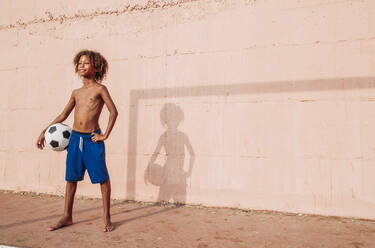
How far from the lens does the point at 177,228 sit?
10.4ft

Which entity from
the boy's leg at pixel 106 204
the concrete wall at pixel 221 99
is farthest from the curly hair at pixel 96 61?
the boy's leg at pixel 106 204

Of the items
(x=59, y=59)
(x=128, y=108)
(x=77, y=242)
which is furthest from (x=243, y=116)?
(x=59, y=59)

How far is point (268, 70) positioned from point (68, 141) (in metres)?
2.65

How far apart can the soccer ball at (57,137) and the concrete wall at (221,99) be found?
131cm

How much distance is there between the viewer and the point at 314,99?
3.74m

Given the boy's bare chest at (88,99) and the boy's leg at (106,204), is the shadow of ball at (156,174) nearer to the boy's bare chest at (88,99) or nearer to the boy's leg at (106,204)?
the boy's leg at (106,204)

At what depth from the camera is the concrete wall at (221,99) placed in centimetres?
364

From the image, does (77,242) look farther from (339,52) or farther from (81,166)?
(339,52)

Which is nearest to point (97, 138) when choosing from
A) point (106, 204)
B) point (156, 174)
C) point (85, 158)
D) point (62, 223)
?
point (85, 158)

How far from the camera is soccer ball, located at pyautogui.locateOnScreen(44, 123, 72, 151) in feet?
10.5

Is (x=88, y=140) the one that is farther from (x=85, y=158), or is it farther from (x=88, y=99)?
(x=88, y=99)

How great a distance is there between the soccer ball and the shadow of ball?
143 centimetres

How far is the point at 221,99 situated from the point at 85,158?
197cm

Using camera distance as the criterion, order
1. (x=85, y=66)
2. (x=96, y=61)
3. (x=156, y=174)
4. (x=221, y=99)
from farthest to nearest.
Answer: (x=156, y=174)
(x=221, y=99)
(x=96, y=61)
(x=85, y=66)
